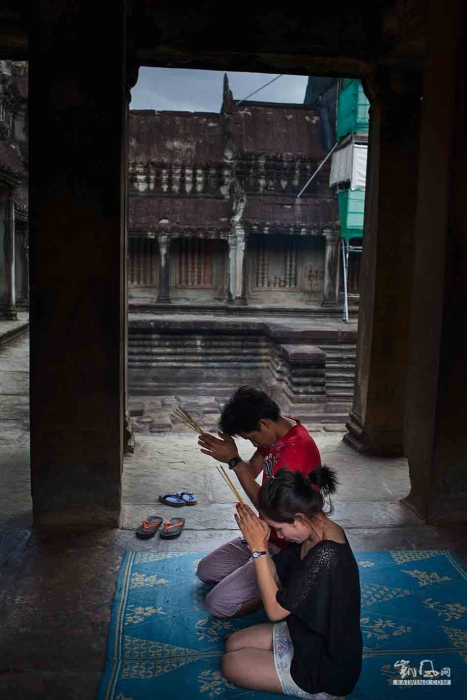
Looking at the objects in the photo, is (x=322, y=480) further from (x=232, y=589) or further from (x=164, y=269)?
(x=164, y=269)

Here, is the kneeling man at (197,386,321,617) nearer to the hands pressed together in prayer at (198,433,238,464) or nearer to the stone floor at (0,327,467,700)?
the hands pressed together in prayer at (198,433,238,464)

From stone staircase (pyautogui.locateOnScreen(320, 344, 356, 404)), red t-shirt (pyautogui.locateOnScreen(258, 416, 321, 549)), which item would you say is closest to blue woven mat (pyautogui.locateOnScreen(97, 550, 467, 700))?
red t-shirt (pyautogui.locateOnScreen(258, 416, 321, 549))

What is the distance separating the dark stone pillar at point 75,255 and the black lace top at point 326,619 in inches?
75.8

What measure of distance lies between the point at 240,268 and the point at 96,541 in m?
16.4

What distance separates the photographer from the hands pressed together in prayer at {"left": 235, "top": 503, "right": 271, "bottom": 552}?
101 inches

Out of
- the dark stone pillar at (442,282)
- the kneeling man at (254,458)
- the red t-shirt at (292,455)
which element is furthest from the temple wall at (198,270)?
the red t-shirt at (292,455)

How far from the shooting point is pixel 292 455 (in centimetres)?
319

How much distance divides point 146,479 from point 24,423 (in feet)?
8.30

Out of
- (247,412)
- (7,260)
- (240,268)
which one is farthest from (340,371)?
(240,268)

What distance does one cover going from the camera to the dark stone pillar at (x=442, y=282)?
13.3 ft

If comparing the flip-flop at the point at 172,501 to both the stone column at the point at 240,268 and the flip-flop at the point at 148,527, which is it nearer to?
the flip-flop at the point at 148,527

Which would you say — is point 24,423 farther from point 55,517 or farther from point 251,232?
point 251,232

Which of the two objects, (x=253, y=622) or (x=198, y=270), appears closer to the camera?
(x=253, y=622)

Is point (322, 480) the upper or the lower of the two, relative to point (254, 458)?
upper
